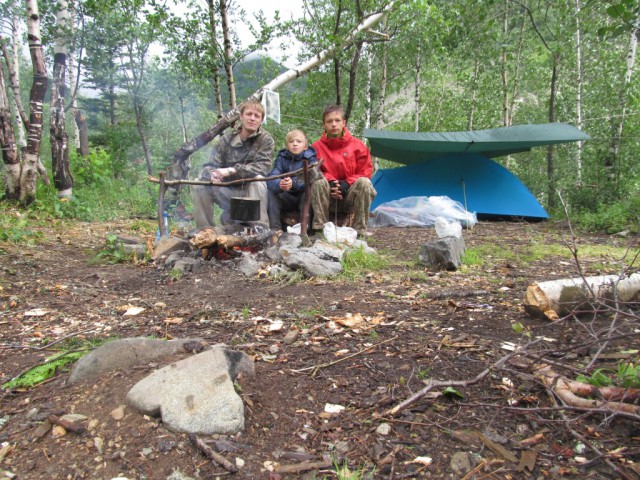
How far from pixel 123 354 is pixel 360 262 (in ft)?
7.67

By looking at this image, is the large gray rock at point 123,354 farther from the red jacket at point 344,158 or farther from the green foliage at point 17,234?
the red jacket at point 344,158

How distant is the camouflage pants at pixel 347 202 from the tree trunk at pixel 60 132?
4.76m

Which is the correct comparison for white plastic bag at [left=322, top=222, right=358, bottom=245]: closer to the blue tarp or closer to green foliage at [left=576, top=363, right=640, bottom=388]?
green foliage at [left=576, top=363, right=640, bottom=388]

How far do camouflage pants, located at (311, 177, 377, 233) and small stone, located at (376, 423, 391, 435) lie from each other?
350 cm

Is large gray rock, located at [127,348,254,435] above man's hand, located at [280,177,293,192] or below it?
below

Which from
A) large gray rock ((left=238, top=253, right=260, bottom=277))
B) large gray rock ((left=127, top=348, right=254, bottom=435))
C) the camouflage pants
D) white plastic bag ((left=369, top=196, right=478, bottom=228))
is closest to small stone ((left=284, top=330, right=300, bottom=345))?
large gray rock ((left=127, top=348, right=254, bottom=435))

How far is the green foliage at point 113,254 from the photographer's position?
13.1 ft

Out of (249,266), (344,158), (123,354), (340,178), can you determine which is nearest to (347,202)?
(340,178)

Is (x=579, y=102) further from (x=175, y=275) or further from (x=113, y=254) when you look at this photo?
(x=113, y=254)

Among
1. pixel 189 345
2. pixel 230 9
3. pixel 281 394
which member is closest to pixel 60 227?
pixel 230 9

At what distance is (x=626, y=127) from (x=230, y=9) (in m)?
6.70

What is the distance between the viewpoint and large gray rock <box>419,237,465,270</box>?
139 inches

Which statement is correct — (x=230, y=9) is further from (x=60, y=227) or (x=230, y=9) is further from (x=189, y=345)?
(x=189, y=345)

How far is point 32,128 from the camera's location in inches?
244
